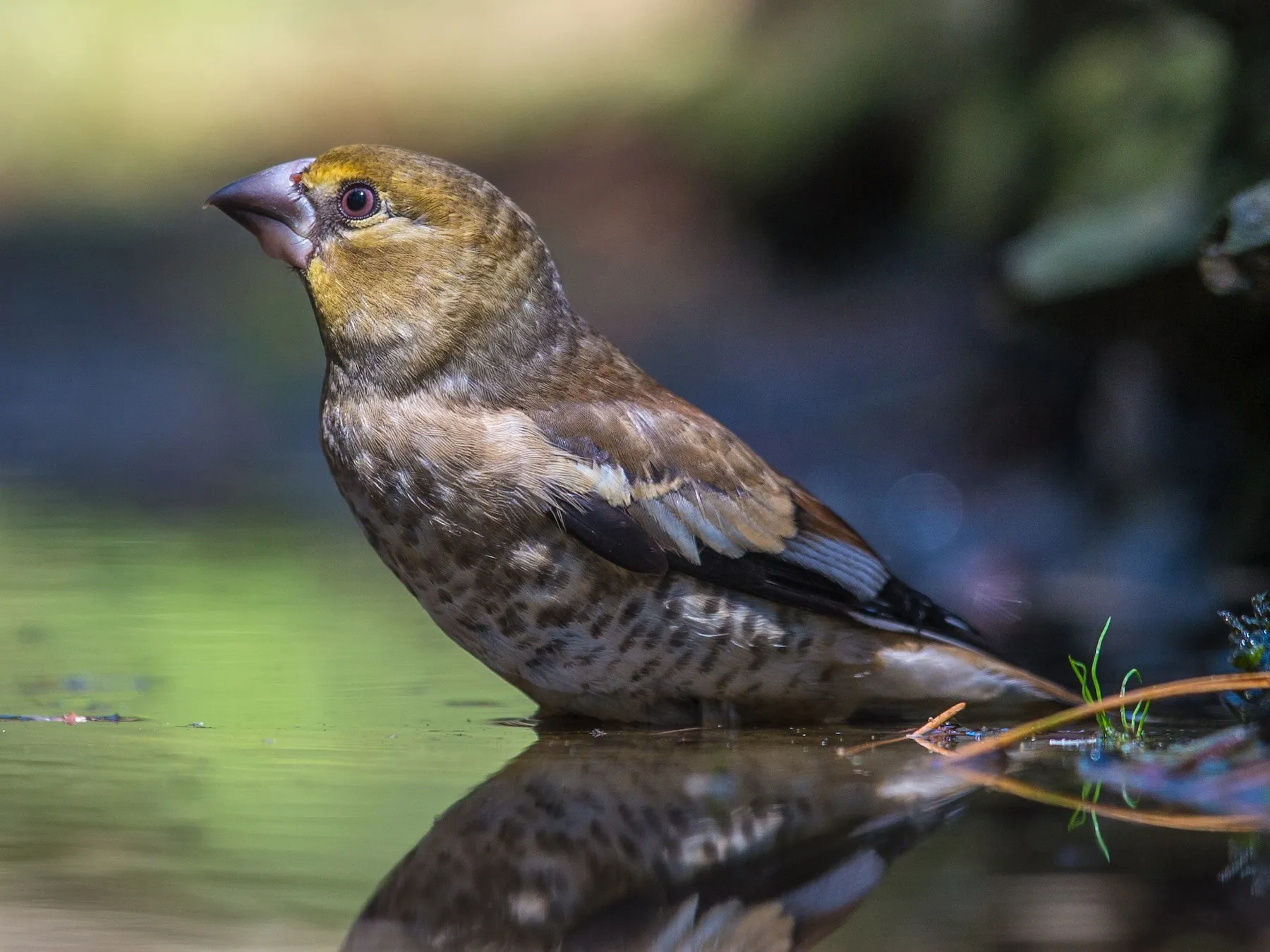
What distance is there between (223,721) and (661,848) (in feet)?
5.94

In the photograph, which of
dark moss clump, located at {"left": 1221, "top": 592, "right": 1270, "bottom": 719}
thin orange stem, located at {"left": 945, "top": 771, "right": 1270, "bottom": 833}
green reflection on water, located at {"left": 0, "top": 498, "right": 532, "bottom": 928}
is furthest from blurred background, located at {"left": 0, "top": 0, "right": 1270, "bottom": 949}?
thin orange stem, located at {"left": 945, "top": 771, "right": 1270, "bottom": 833}

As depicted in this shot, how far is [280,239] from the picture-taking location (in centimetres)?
525

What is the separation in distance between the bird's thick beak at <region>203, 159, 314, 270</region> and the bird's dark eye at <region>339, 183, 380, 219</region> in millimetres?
99

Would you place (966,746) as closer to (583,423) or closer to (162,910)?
(583,423)

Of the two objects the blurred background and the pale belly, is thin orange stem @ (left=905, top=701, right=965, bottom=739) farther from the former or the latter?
the blurred background

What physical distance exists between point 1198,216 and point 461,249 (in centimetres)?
400

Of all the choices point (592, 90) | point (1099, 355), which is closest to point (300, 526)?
point (1099, 355)

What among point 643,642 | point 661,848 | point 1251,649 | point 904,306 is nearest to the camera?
point 661,848

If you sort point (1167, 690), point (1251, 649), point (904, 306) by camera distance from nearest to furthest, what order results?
point (1167, 690), point (1251, 649), point (904, 306)

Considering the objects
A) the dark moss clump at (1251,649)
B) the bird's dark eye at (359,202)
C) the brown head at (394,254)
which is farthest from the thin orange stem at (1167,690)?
the bird's dark eye at (359,202)

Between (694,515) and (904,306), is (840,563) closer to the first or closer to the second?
(694,515)

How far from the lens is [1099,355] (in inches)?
348

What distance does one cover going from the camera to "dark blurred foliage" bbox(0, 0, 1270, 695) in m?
7.87

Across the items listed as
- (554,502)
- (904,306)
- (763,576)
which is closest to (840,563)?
(763,576)
